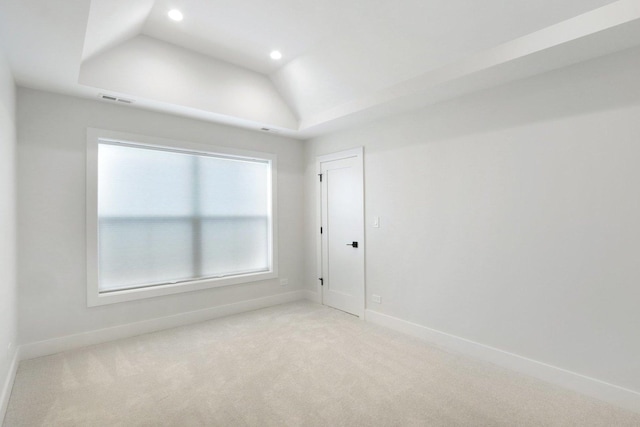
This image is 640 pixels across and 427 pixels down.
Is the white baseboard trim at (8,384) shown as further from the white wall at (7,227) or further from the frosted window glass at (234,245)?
the frosted window glass at (234,245)

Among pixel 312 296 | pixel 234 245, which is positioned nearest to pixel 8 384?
pixel 234 245

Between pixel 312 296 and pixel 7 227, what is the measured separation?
11.8ft

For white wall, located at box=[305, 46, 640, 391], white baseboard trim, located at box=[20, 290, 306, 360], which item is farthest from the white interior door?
white baseboard trim, located at box=[20, 290, 306, 360]

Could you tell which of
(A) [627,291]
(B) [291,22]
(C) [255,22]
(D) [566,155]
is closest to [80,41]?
(C) [255,22]

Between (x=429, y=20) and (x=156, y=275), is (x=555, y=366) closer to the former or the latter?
(x=429, y=20)

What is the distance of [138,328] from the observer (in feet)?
11.5

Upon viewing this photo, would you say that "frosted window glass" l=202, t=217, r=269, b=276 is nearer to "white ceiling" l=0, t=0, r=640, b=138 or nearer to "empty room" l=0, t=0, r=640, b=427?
"empty room" l=0, t=0, r=640, b=427

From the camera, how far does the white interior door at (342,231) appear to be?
4168 mm

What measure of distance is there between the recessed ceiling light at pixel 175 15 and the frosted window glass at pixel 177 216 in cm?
148

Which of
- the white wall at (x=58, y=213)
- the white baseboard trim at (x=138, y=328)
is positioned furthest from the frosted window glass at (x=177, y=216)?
the white baseboard trim at (x=138, y=328)

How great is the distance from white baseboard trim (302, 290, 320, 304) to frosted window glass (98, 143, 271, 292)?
0.82m

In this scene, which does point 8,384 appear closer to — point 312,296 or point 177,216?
point 177,216

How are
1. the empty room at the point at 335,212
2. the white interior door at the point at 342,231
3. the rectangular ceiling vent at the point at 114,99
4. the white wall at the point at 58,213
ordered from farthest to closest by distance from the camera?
the white interior door at the point at 342,231 → the rectangular ceiling vent at the point at 114,99 → the white wall at the point at 58,213 → the empty room at the point at 335,212

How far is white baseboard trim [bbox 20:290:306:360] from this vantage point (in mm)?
2951
